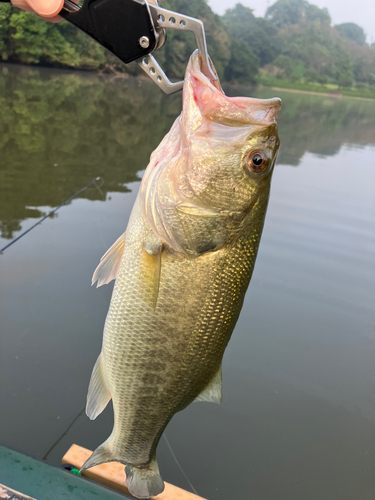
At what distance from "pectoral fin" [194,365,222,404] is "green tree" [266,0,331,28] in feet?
485

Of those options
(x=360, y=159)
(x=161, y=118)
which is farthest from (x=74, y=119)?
(x=360, y=159)

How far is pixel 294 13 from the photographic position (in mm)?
130875

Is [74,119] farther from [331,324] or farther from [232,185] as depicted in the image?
[232,185]

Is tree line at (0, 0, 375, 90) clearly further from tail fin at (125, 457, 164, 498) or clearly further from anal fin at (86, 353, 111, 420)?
tail fin at (125, 457, 164, 498)

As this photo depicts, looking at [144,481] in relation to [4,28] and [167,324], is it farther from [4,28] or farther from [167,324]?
[4,28]

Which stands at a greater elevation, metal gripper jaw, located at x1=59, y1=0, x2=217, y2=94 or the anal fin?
metal gripper jaw, located at x1=59, y1=0, x2=217, y2=94

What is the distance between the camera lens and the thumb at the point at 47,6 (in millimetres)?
1209

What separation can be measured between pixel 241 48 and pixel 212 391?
7295 cm

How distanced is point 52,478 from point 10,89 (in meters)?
21.7

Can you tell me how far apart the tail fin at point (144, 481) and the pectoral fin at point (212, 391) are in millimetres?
387

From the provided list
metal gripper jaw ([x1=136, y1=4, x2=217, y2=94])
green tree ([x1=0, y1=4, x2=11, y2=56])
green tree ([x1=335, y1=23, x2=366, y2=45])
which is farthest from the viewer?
green tree ([x1=335, y1=23, x2=366, y2=45])

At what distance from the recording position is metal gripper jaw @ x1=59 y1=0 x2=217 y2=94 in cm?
118

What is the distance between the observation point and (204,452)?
9.96ft

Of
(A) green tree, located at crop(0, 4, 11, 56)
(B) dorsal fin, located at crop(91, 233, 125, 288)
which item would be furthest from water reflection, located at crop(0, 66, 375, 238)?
(A) green tree, located at crop(0, 4, 11, 56)
